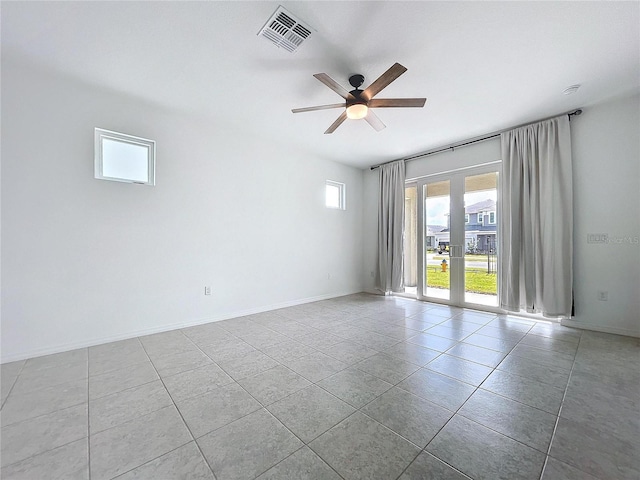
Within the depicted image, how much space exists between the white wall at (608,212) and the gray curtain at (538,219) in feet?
0.53

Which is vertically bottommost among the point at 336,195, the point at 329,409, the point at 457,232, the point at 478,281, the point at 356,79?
the point at 329,409

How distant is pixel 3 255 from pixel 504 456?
4.40 meters

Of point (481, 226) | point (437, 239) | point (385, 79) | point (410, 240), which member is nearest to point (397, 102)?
point (385, 79)

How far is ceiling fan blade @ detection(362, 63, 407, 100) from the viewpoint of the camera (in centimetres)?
205

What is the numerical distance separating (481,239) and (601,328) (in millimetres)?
1803

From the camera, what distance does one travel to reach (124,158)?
3199mm

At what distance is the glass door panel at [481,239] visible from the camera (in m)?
4.22

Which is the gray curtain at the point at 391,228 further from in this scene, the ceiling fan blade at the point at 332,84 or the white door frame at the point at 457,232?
the ceiling fan blade at the point at 332,84

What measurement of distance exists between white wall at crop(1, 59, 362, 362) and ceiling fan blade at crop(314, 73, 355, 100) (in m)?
2.19

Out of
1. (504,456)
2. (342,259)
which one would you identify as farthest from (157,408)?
(342,259)

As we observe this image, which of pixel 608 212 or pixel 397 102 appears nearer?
pixel 397 102

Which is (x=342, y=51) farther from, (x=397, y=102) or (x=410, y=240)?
(x=410, y=240)

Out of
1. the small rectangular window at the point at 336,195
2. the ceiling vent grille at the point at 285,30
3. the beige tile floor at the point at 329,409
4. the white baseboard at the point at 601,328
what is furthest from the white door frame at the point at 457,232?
the ceiling vent grille at the point at 285,30

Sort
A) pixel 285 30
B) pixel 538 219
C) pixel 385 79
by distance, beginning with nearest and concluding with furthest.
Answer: pixel 285 30 < pixel 385 79 < pixel 538 219
